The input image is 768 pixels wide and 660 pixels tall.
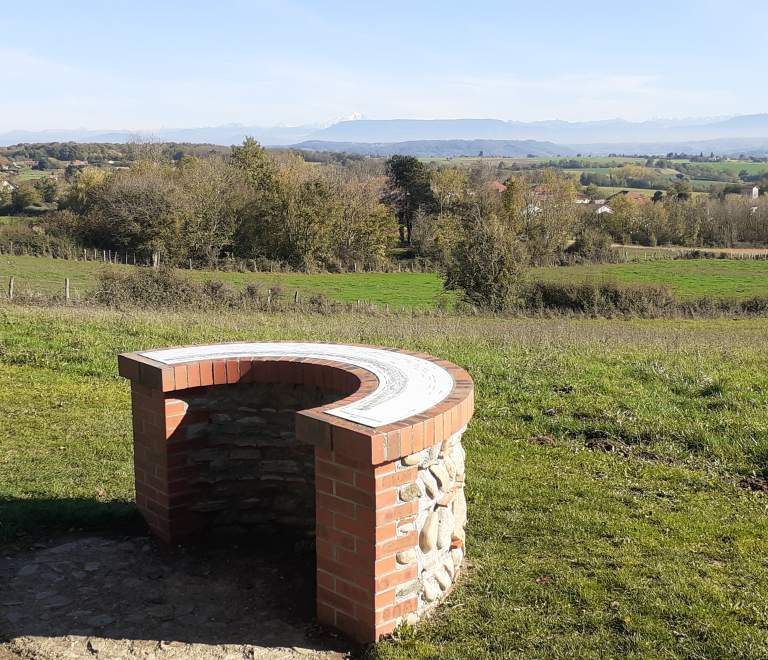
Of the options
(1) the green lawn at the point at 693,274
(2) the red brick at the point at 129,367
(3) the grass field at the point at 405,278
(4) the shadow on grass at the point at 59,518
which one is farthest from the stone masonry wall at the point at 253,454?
(1) the green lawn at the point at 693,274

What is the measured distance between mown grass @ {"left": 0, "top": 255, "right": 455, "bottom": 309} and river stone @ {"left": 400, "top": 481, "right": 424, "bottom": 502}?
25.5 metres

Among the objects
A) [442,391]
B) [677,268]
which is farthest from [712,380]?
[677,268]

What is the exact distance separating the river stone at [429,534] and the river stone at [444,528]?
0.09m

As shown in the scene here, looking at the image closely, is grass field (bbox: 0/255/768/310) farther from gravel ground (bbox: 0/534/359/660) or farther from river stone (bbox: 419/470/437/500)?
river stone (bbox: 419/470/437/500)

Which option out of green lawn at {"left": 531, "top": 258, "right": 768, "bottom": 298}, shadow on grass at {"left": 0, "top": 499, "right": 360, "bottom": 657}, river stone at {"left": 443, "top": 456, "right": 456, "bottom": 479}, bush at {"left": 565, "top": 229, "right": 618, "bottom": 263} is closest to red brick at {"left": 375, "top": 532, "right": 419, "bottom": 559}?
river stone at {"left": 443, "top": 456, "right": 456, "bottom": 479}

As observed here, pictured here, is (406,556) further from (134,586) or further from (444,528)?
(134,586)

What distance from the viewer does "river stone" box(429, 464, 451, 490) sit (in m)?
3.88

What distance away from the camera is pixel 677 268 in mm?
43969

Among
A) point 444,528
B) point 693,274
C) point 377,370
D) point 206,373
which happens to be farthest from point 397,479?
point 693,274

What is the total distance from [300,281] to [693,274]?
23.3m

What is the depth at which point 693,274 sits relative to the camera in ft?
134

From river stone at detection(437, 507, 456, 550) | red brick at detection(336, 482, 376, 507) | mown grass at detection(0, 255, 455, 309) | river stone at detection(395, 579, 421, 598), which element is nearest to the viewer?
red brick at detection(336, 482, 376, 507)

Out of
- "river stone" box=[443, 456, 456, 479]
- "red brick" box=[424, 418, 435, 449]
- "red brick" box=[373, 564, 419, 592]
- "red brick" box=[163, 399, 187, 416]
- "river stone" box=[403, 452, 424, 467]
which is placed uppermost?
"red brick" box=[424, 418, 435, 449]

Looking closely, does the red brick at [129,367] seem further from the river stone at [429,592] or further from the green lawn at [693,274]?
the green lawn at [693,274]
